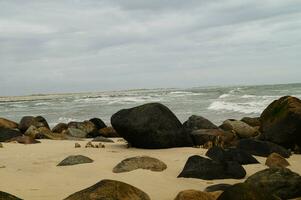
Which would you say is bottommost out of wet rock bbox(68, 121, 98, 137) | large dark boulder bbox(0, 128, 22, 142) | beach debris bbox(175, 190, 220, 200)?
wet rock bbox(68, 121, 98, 137)

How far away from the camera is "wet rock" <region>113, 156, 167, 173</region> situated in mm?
6125

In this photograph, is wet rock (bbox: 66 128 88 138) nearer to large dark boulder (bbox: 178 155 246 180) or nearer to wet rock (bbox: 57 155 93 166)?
wet rock (bbox: 57 155 93 166)

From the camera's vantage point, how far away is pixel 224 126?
1141 centimetres

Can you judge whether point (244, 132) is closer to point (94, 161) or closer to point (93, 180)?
point (94, 161)

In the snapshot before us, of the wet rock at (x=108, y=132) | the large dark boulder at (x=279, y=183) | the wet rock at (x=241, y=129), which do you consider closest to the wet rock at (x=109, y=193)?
the large dark boulder at (x=279, y=183)

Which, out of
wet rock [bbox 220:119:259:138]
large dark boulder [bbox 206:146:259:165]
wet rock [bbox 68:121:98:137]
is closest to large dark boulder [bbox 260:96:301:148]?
wet rock [bbox 220:119:259:138]

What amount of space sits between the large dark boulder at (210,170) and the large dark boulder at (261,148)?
1868 millimetres

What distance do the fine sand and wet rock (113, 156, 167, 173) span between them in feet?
0.35

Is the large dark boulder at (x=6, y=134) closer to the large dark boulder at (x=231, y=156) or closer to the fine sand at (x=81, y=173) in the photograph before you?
the fine sand at (x=81, y=173)

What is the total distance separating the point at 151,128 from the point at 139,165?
7.70 feet

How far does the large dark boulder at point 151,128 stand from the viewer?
8.51 m

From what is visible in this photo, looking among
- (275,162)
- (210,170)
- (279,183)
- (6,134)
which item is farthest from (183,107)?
(279,183)

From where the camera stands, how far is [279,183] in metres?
4.82

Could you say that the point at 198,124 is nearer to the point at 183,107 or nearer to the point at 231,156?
the point at 231,156
